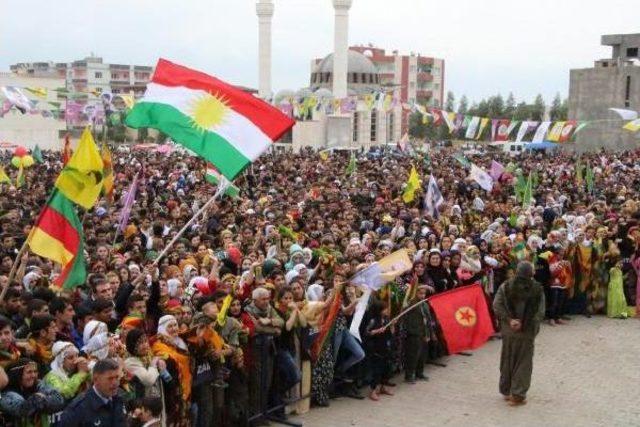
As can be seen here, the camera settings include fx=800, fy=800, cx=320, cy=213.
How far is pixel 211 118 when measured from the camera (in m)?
7.93

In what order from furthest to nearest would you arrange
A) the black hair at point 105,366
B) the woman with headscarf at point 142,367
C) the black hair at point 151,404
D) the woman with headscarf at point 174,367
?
the woman with headscarf at point 174,367
the woman with headscarf at point 142,367
the black hair at point 151,404
the black hair at point 105,366

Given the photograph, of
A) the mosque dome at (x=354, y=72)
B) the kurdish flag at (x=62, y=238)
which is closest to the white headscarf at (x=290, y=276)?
the kurdish flag at (x=62, y=238)

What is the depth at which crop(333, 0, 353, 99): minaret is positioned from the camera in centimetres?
6116

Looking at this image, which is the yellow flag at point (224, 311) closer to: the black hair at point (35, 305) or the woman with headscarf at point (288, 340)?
the woman with headscarf at point (288, 340)

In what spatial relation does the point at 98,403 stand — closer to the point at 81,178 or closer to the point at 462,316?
the point at 81,178

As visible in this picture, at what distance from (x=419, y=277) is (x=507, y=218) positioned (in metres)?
7.14

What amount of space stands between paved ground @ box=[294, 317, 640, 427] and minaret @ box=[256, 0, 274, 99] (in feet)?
186

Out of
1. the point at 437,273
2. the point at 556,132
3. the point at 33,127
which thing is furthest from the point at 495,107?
the point at 437,273

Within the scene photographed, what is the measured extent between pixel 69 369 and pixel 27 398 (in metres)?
0.34

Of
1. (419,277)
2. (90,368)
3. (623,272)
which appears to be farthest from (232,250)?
(623,272)

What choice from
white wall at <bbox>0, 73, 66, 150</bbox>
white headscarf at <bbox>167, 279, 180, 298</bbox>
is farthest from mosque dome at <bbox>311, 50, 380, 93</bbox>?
white headscarf at <bbox>167, 279, 180, 298</bbox>

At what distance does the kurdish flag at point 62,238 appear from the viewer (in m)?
6.39

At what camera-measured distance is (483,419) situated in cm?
771

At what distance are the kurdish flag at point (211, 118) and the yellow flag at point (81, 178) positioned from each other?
0.98 meters
